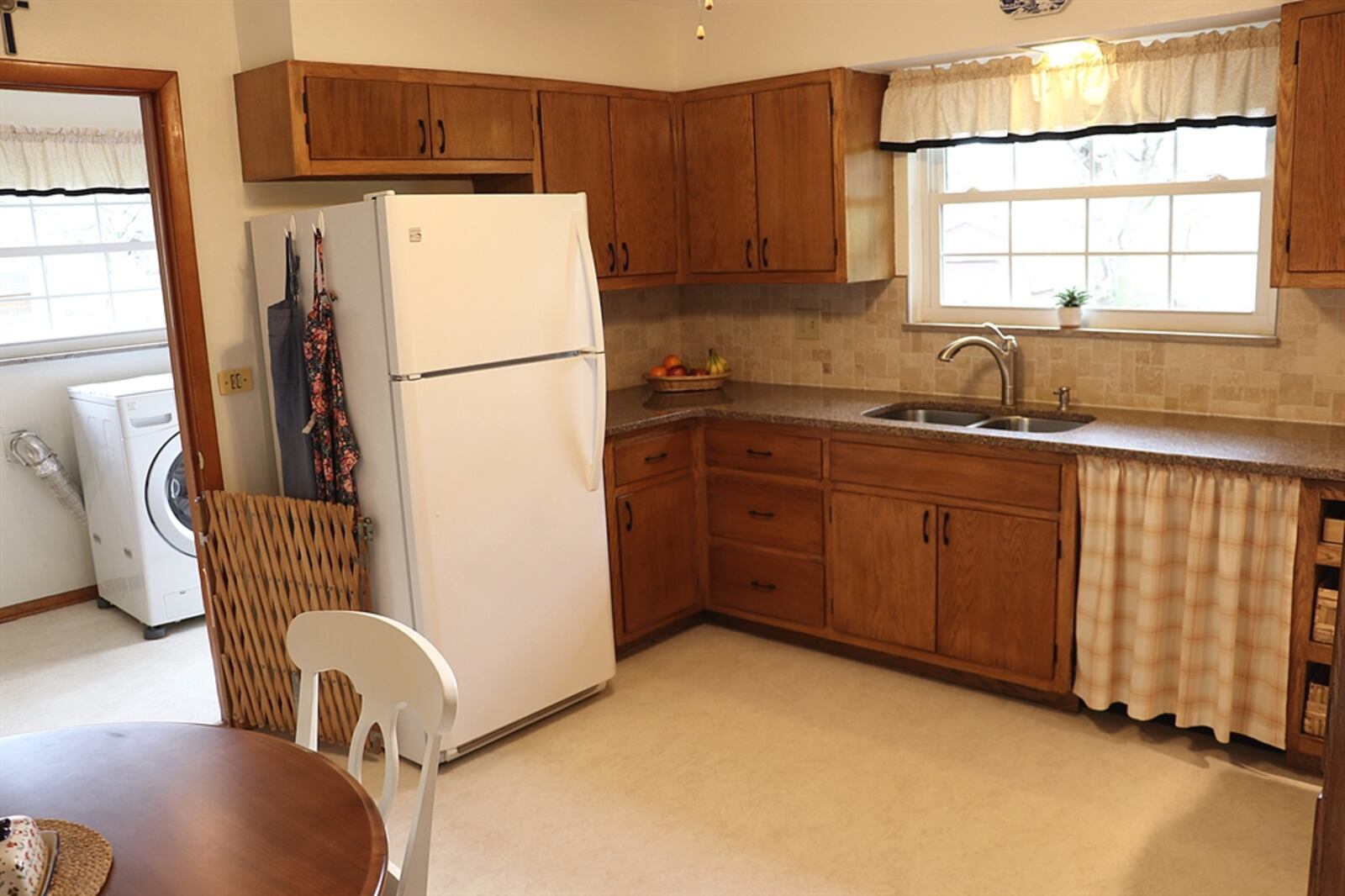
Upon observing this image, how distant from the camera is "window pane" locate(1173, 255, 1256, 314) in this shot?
3.61 m

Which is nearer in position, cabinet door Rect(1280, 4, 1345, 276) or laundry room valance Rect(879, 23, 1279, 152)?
cabinet door Rect(1280, 4, 1345, 276)

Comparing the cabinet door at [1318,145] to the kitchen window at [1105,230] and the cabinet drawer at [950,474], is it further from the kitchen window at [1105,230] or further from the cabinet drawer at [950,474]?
the cabinet drawer at [950,474]

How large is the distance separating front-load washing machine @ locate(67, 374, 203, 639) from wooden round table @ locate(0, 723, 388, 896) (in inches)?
123

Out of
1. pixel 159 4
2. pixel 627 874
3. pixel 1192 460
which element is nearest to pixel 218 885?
pixel 627 874

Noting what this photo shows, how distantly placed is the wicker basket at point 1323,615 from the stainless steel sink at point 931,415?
1.31 metres

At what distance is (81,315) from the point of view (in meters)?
5.31

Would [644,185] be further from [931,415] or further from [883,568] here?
[883,568]

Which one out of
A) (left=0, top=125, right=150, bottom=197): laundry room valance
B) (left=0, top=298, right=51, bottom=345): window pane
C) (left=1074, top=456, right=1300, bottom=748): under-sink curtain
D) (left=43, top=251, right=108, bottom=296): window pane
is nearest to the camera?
(left=1074, top=456, right=1300, bottom=748): under-sink curtain

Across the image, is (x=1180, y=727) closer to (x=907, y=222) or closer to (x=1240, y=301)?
(x=1240, y=301)

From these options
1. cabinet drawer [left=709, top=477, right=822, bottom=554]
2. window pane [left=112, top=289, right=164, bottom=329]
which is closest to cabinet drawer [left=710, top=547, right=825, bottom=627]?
cabinet drawer [left=709, top=477, right=822, bottom=554]

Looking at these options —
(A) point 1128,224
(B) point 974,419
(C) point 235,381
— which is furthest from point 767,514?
(C) point 235,381

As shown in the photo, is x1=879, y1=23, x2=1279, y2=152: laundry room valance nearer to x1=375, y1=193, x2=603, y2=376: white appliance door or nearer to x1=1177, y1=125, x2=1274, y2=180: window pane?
x1=1177, y1=125, x2=1274, y2=180: window pane

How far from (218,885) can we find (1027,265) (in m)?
3.52

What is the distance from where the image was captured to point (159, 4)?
335 centimetres
